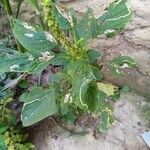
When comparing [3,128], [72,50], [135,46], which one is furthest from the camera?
[135,46]

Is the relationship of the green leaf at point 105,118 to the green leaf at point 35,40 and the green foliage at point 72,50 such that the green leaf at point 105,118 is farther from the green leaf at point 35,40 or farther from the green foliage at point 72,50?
the green leaf at point 35,40

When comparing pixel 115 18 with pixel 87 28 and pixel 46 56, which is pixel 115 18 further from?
pixel 46 56

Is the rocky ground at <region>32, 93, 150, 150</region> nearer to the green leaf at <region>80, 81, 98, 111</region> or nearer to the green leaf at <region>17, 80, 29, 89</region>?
the green leaf at <region>17, 80, 29, 89</region>

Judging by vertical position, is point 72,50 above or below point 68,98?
above

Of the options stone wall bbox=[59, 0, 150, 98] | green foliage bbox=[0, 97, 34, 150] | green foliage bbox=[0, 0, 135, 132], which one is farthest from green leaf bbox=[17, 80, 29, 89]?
green foliage bbox=[0, 0, 135, 132]

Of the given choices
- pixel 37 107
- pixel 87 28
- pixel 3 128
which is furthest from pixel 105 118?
pixel 3 128

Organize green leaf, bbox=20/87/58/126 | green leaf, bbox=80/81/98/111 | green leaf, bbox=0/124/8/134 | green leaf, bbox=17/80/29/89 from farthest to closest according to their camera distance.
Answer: green leaf, bbox=17/80/29/89 → green leaf, bbox=0/124/8/134 → green leaf, bbox=20/87/58/126 → green leaf, bbox=80/81/98/111

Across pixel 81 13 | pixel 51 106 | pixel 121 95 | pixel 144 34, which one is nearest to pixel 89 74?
pixel 51 106
